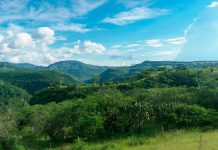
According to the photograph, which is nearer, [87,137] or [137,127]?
[87,137]

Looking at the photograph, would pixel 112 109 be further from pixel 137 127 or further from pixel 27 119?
Answer: pixel 27 119

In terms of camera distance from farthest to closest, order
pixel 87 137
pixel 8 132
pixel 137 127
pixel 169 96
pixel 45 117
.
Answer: pixel 169 96 < pixel 45 117 < pixel 137 127 < pixel 87 137 < pixel 8 132

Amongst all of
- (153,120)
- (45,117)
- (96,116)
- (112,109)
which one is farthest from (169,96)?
(45,117)

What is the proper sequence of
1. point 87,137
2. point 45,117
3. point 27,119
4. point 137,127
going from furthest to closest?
1. point 27,119
2. point 45,117
3. point 137,127
4. point 87,137

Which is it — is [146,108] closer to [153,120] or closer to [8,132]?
[153,120]

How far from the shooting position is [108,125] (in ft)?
94.5

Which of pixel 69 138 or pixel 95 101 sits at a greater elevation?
pixel 95 101

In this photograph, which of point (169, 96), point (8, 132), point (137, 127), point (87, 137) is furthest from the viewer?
point (169, 96)

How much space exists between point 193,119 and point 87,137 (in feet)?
30.4

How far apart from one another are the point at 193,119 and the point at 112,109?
23.6ft

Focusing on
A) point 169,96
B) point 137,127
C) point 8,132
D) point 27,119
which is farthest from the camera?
point 27,119

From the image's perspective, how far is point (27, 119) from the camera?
123 feet

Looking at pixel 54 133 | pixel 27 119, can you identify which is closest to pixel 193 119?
pixel 54 133

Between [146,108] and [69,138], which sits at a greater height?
[146,108]
